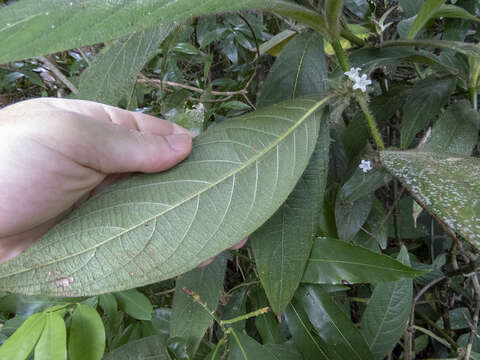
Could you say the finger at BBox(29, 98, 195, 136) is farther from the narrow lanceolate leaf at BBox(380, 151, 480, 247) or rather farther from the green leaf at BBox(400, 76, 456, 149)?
the green leaf at BBox(400, 76, 456, 149)

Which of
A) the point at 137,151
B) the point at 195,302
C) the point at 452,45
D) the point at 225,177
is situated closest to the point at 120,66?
the point at 137,151

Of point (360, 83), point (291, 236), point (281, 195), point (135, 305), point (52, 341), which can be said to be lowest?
point (135, 305)

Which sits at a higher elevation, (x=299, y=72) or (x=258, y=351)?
(x=299, y=72)

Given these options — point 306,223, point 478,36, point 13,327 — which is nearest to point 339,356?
point 306,223

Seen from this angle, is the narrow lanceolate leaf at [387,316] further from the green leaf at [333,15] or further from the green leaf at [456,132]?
the green leaf at [333,15]

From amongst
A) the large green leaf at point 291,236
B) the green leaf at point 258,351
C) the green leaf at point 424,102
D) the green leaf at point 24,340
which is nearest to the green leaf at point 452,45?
the green leaf at point 424,102

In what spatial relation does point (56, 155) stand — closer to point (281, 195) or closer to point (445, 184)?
point (281, 195)

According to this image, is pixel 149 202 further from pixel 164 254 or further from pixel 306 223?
pixel 306 223
